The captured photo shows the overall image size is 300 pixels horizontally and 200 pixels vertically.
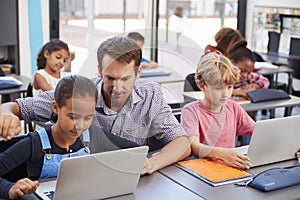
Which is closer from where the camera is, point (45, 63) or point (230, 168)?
point (230, 168)

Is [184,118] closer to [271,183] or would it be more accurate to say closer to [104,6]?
[271,183]

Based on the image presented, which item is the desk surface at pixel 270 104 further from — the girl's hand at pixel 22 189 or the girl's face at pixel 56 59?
the girl's hand at pixel 22 189

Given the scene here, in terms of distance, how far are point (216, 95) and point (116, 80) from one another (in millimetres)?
776

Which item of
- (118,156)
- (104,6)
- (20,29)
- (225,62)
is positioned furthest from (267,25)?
(118,156)

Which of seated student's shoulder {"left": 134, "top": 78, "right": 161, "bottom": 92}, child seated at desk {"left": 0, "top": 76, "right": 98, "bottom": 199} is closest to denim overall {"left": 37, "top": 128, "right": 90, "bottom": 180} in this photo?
child seated at desk {"left": 0, "top": 76, "right": 98, "bottom": 199}

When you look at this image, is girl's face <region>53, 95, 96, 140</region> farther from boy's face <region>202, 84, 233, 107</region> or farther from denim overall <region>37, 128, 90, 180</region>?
boy's face <region>202, 84, 233, 107</region>

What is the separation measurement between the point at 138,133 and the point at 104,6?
3.99 meters

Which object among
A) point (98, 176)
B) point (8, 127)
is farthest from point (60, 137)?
point (98, 176)

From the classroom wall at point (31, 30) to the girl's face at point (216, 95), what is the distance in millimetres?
3243

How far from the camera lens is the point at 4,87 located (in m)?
3.74

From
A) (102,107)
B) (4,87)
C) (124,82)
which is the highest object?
(124,82)

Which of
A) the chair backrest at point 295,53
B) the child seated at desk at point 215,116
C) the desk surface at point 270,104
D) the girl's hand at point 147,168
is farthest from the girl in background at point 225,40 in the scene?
the girl's hand at point 147,168

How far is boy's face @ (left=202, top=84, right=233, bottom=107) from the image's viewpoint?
2189 millimetres

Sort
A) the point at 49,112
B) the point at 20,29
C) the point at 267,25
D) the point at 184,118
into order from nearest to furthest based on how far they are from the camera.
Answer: the point at 49,112, the point at 184,118, the point at 20,29, the point at 267,25
